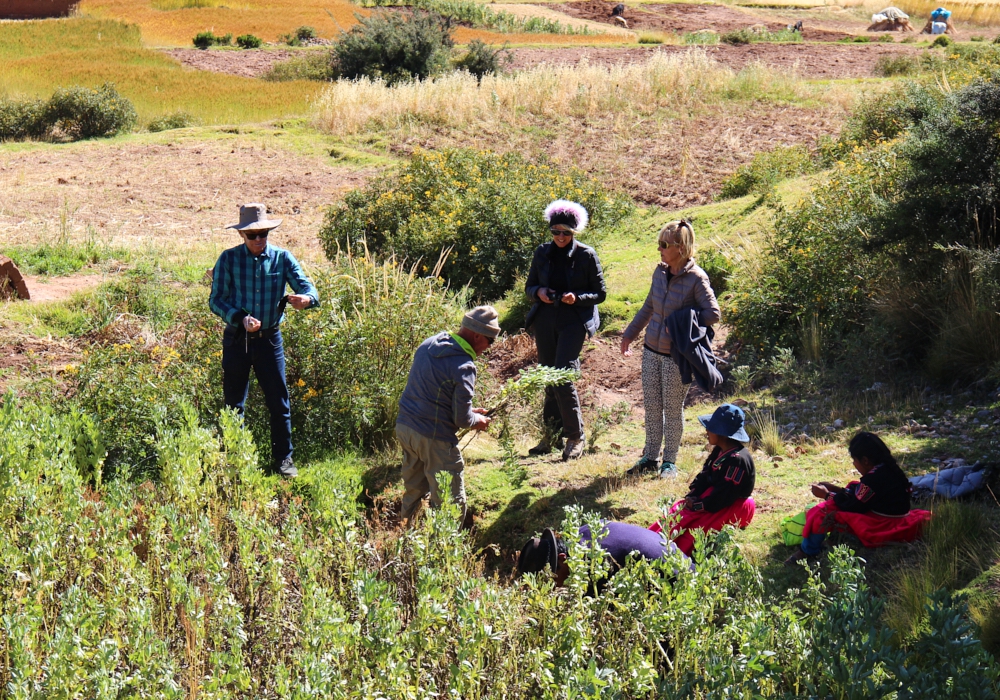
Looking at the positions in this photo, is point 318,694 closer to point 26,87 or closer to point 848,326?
point 848,326

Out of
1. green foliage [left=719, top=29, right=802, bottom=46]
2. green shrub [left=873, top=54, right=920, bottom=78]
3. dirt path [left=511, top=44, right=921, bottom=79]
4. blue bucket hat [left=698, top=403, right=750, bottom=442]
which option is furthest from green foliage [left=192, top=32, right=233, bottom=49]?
blue bucket hat [left=698, top=403, right=750, bottom=442]

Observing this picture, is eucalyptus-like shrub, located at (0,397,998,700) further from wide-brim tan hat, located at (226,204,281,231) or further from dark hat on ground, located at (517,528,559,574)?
wide-brim tan hat, located at (226,204,281,231)

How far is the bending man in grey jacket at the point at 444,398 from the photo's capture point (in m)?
5.14

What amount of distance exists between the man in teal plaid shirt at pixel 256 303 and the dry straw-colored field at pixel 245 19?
32.8m

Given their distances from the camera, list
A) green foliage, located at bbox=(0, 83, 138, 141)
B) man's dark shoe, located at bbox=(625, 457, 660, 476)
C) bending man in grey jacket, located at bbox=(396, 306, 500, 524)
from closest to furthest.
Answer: bending man in grey jacket, located at bbox=(396, 306, 500, 524) < man's dark shoe, located at bbox=(625, 457, 660, 476) < green foliage, located at bbox=(0, 83, 138, 141)

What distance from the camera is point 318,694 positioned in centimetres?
322

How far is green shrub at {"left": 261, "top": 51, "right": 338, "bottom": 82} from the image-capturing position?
1117 inches

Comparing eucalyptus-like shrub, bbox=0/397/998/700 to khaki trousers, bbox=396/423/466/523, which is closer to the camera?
eucalyptus-like shrub, bbox=0/397/998/700

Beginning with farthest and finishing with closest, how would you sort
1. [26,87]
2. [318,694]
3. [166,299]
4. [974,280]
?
[26,87]
[166,299]
[974,280]
[318,694]

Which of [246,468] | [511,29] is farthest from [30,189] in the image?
[511,29]

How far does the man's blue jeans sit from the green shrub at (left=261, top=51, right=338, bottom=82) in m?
23.5

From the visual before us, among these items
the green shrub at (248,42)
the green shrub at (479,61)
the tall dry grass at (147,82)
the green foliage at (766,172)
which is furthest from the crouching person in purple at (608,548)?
the green shrub at (248,42)

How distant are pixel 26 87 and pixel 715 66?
1791cm

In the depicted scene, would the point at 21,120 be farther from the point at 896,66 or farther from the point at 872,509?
the point at 896,66
